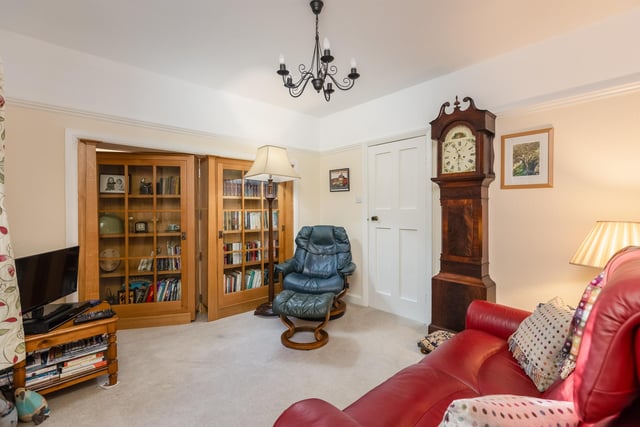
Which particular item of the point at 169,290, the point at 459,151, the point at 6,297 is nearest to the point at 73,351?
the point at 6,297

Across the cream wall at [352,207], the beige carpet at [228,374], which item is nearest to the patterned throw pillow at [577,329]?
the beige carpet at [228,374]

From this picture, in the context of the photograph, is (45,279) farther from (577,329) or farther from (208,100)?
(577,329)

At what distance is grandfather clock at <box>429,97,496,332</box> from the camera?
2.44 m

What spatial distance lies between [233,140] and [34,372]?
99.8 inches

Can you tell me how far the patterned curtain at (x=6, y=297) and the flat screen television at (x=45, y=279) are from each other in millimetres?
667

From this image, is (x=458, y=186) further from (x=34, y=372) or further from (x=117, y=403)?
(x=34, y=372)

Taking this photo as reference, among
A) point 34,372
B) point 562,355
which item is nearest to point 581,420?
point 562,355

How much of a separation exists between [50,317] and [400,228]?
3.05 metres

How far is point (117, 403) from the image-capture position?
5.86 feet

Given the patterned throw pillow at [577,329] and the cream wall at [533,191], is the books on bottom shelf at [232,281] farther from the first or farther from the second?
the patterned throw pillow at [577,329]

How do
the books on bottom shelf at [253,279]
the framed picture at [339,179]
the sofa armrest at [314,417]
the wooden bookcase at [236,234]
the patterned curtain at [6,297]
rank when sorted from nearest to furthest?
the sofa armrest at [314,417], the patterned curtain at [6,297], the wooden bookcase at [236,234], the books on bottom shelf at [253,279], the framed picture at [339,179]

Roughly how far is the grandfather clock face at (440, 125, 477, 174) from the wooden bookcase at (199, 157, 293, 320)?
6.47 feet

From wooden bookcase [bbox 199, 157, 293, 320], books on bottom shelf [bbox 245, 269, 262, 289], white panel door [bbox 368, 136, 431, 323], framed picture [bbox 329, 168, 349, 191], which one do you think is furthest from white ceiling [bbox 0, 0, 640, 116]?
books on bottom shelf [bbox 245, 269, 262, 289]

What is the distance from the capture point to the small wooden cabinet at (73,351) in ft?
5.60
